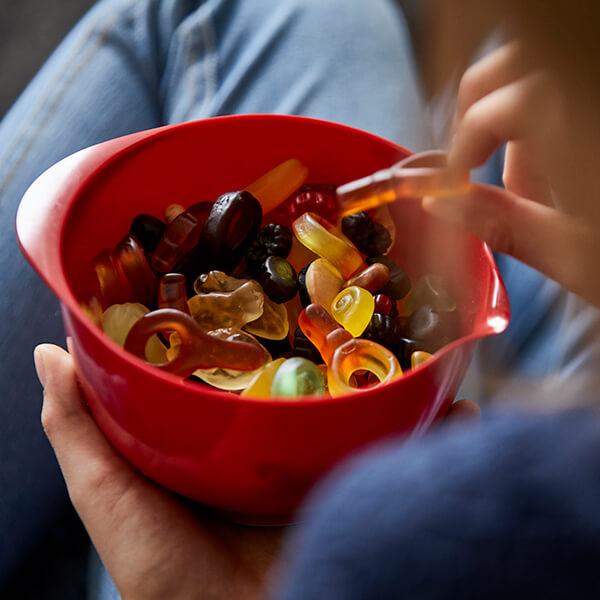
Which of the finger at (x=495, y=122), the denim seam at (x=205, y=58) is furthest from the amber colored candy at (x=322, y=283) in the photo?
the denim seam at (x=205, y=58)

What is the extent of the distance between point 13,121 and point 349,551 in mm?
509

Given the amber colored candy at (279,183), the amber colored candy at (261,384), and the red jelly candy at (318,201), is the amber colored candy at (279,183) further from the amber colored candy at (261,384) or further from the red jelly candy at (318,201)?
the amber colored candy at (261,384)

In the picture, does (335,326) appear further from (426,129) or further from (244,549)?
(426,129)

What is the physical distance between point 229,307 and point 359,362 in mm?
85

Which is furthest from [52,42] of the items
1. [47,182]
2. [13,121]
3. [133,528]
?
[133,528]

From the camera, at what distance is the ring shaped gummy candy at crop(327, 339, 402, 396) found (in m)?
0.42

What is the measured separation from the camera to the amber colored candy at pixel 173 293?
452mm

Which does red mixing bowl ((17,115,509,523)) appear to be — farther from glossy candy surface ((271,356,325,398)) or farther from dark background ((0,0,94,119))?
dark background ((0,0,94,119))

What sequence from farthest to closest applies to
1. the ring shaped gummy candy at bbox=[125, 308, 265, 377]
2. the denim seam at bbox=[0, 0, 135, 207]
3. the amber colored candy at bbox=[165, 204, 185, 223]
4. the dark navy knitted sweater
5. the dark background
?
the dark background, the denim seam at bbox=[0, 0, 135, 207], the amber colored candy at bbox=[165, 204, 185, 223], the ring shaped gummy candy at bbox=[125, 308, 265, 377], the dark navy knitted sweater

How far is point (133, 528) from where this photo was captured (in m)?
0.42

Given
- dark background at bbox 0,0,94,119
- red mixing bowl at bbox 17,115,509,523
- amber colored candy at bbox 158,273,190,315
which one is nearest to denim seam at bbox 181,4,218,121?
red mixing bowl at bbox 17,115,509,523

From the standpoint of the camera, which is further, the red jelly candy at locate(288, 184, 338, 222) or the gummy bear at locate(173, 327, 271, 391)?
the red jelly candy at locate(288, 184, 338, 222)

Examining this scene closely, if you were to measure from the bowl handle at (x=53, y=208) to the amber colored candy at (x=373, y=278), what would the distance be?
16 cm

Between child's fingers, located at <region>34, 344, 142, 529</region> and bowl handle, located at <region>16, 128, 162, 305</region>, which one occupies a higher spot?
bowl handle, located at <region>16, 128, 162, 305</region>
